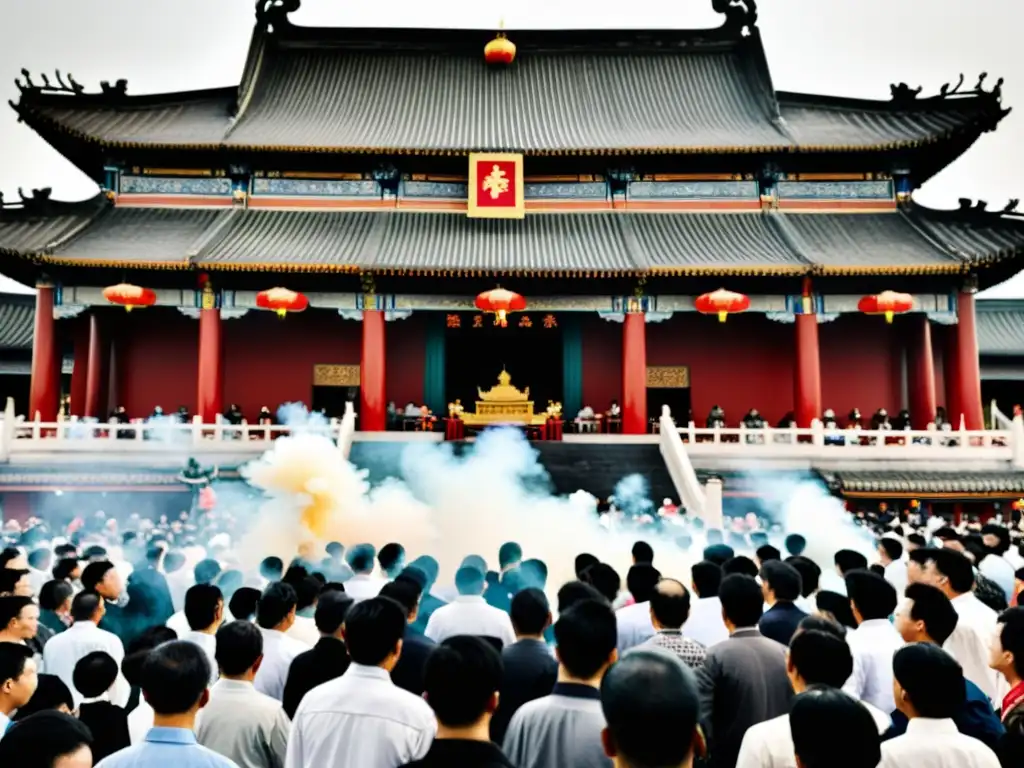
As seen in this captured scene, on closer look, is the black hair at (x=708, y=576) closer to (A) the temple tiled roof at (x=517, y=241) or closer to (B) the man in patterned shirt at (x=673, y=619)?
(B) the man in patterned shirt at (x=673, y=619)

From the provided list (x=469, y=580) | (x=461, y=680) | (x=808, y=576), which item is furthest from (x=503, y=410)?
(x=461, y=680)

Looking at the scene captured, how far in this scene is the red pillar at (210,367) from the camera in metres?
18.1

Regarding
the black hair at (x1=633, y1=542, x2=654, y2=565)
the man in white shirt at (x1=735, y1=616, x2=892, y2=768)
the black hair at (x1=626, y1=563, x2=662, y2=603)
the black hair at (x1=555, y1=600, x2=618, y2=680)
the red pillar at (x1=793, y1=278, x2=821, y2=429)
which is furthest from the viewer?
the red pillar at (x1=793, y1=278, x2=821, y2=429)

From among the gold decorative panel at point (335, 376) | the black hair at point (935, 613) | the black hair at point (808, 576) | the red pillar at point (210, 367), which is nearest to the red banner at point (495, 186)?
the gold decorative panel at point (335, 376)

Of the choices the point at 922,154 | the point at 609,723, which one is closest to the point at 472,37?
the point at 922,154

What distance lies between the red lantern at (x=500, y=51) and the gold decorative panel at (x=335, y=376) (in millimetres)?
9699

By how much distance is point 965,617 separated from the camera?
478 centimetres

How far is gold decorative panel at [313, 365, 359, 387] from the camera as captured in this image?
2094 cm

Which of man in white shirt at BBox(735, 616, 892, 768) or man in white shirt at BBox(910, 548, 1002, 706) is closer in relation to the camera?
man in white shirt at BBox(735, 616, 892, 768)

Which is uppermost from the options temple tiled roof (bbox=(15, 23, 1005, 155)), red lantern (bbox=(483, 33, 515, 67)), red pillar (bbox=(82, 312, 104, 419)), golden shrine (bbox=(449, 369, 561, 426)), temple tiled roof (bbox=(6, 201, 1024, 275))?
red lantern (bbox=(483, 33, 515, 67))

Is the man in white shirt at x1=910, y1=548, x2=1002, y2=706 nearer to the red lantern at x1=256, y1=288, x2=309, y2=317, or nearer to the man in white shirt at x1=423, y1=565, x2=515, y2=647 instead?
the man in white shirt at x1=423, y1=565, x2=515, y2=647

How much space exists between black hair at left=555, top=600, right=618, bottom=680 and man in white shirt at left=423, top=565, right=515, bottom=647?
1.98m

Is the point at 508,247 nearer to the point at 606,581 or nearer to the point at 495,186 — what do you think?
the point at 495,186

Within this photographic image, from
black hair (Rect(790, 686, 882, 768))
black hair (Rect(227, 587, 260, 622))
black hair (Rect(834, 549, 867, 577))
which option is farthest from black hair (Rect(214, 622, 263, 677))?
black hair (Rect(834, 549, 867, 577))
